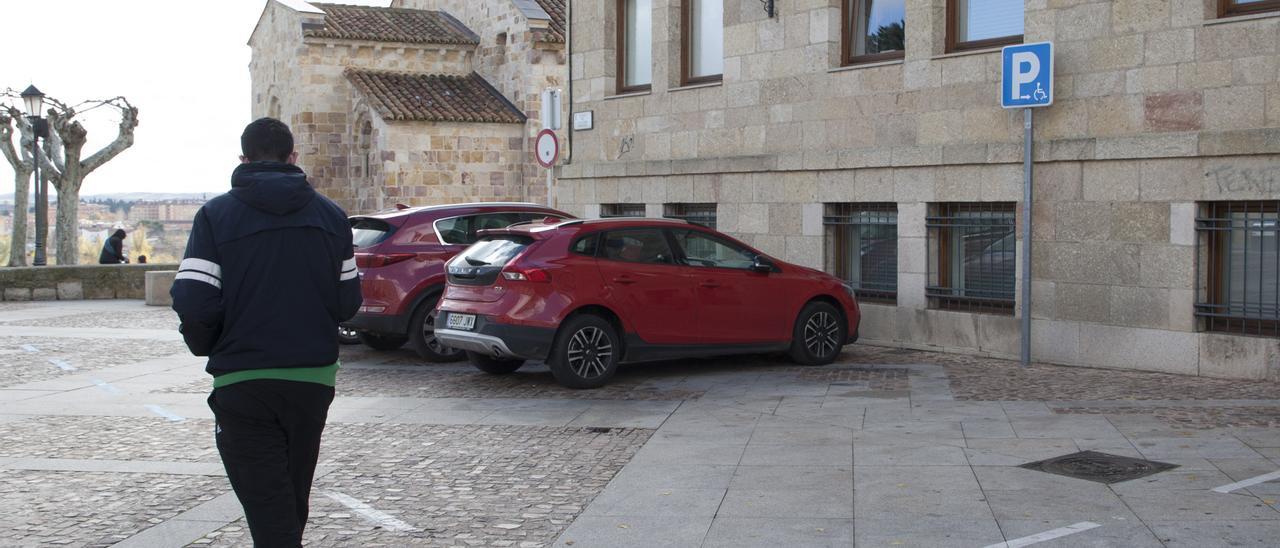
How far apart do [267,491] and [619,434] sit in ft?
15.5

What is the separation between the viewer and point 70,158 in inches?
1446

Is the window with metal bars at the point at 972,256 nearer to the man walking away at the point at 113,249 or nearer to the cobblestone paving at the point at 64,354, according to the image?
the cobblestone paving at the point at 64,354

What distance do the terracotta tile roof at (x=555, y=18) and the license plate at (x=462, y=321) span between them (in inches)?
848

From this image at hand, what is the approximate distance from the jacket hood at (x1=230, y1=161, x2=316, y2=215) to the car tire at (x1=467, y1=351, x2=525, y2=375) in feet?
24.7

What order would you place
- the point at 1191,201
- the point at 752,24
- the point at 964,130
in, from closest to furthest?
1. the point at 1191,201
2. the point at 964,130
3. the point at 752,24

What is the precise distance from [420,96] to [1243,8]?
76.3ft

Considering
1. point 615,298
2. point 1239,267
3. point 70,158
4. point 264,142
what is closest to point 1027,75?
point 1239,267

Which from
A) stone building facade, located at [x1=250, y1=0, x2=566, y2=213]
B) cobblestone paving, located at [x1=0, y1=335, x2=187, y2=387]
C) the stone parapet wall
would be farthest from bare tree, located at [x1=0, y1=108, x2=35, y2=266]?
cobblestone paving, located at [x1=0, y1=335, x2=187, y2=387]

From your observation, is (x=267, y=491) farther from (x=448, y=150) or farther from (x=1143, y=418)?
(x=448, y=150)

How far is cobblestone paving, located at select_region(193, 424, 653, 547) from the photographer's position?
252 inches

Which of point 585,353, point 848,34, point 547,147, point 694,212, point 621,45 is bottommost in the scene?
point 585,353

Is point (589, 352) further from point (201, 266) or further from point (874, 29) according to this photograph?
point (201, 266)

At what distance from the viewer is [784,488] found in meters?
7.19

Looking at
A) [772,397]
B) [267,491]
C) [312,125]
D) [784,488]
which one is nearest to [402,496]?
[784,488]
